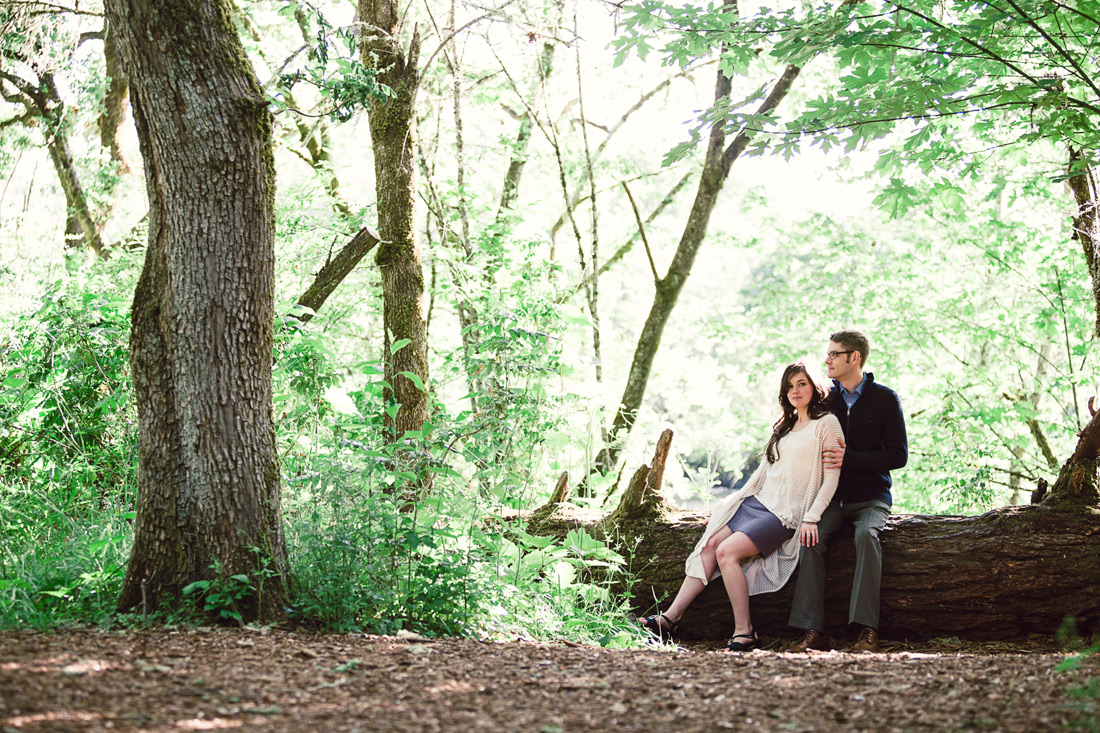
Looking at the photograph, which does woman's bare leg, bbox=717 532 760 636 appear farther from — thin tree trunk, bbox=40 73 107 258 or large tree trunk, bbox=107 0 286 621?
thin tree trunk, bbox=40 73 107 258

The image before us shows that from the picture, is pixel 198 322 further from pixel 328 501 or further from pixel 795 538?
pixel 795 538

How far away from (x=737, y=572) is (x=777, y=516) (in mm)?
399

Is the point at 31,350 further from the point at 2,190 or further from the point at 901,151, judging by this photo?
the point at 2,190

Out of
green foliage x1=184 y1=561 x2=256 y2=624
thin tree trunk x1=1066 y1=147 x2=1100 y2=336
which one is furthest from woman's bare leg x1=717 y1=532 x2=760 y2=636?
thin tree trunk x1=1066 y1=147 x2=1100 y2=336

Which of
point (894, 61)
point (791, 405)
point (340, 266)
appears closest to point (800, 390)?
point (791, 405)

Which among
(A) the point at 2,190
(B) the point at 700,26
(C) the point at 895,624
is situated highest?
(A) the point at 2,190

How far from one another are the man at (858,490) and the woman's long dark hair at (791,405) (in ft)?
0.34

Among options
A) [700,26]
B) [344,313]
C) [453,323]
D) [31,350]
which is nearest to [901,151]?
[700,26]

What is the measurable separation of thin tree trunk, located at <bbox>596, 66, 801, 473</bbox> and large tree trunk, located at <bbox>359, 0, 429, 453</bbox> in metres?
3.22

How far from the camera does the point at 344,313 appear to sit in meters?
8.38

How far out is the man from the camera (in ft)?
14.6

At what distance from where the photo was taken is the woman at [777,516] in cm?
457

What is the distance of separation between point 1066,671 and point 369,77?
4.03m

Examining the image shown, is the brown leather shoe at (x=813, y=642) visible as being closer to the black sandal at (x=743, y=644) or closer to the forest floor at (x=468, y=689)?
the black sandal at (x=743, y=644)
